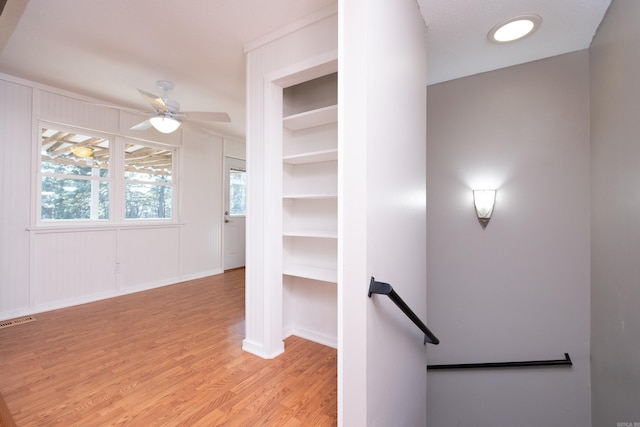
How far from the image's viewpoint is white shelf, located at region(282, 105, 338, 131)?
2213 mm

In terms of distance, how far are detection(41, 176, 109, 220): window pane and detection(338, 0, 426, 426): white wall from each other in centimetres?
404

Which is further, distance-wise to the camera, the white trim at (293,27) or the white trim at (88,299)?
the white trim at (88,299)

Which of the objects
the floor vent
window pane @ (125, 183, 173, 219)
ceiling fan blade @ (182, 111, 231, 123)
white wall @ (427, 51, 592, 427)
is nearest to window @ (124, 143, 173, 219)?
window pane @ (125, 183, 173, 219)

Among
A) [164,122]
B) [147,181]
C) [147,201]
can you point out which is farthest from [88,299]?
[164,122]

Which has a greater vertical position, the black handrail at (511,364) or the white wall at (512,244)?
the white wall at (512,244)

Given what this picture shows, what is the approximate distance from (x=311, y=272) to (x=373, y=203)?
59.9 inches

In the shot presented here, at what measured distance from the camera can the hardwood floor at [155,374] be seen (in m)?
1.63

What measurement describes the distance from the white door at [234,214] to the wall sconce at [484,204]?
14.6 feet

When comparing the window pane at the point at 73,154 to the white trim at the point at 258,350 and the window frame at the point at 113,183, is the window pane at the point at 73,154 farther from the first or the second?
the white trim at the point at 258,350

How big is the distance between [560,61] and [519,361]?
2.39 m

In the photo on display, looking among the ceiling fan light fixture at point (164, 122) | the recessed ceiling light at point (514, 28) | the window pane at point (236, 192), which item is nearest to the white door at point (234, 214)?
the window pane at point (236, 192)

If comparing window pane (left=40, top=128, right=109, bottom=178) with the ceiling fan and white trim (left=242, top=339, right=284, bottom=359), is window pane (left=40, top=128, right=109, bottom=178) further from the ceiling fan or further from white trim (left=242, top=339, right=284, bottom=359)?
white trim (left=242, top=339, right=284, bottom=359)

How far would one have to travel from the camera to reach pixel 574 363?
2061mm

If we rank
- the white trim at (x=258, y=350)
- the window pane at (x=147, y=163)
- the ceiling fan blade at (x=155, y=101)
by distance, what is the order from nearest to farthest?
the white trim at (x=258, y=350) < the ceiling fan blade at (x=155, y=101) < the window pane at (x=147, y=163)
